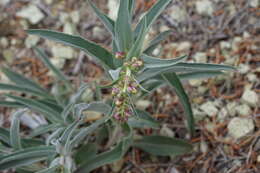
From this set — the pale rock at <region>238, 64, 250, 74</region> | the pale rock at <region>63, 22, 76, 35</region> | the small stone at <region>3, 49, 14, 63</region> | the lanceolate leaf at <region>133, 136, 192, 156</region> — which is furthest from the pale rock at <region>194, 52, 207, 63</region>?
the small stone at <region>3, 49, 14, 63</region>

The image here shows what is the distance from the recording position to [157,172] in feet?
7.02

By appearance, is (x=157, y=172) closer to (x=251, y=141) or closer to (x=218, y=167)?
(x=218, y=167)

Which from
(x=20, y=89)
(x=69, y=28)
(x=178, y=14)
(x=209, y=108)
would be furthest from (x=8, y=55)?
(x=209, y=108)

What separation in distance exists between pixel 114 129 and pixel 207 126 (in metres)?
0.57

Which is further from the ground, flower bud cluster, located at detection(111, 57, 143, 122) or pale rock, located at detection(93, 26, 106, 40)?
pale rock, located at detection(93, 26, 106, 40)

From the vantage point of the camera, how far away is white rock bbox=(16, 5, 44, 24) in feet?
9.54

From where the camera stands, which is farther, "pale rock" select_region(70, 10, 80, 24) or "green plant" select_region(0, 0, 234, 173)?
"pale rock" select_region(70, 10, 80, 24)

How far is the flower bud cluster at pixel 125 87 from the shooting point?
4.57 ft

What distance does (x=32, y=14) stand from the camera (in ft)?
9.58

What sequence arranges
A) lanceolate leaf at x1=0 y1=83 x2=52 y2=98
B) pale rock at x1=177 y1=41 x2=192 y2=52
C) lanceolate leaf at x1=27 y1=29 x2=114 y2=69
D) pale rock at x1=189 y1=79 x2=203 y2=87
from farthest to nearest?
1. pale rock at x1=177 y1=41 x2=192 y2=52
2. pale rock at x1=189 y1=79 x2=203 y2=87
3. lanceolate leaf at x1=0 y1=83 x2=52 y2=98
4. lanceolate leaf at x1=27 y1=29 x2=114 y2=69

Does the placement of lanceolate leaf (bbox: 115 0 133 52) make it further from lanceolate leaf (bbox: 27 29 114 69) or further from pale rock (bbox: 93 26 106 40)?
pale rock (bbox: 93 26 106 40)

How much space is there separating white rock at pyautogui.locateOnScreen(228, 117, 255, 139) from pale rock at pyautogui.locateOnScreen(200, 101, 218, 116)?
135 millimetres

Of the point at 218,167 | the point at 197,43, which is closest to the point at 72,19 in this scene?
the point at 197,43

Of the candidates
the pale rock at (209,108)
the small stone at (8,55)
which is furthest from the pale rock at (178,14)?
the small stone at (8,55)
